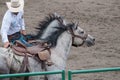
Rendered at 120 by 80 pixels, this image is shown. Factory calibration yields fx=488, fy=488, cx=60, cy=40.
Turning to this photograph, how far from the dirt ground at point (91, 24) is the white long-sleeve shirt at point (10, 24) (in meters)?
2.41

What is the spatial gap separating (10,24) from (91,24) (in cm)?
666

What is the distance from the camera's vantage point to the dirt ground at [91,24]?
12.0 m

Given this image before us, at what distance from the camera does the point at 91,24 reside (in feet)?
49.9

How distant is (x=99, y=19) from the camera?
15805 millimetres

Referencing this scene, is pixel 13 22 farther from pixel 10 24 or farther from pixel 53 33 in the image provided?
pixel 53 33

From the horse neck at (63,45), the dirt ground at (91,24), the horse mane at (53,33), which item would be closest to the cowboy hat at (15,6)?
the horse mane at (53,33)

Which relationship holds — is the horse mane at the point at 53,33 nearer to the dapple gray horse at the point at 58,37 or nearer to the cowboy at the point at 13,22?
the dapple gray horse at the point at 58,37

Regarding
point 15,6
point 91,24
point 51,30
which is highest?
point 15,6

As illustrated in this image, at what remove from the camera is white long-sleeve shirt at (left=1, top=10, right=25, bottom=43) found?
8.62 m

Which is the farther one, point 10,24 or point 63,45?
point 63,45

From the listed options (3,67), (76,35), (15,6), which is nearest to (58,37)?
(76,35)

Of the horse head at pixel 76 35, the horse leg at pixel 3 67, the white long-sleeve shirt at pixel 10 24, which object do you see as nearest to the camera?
the horse leg at pixel 3 67

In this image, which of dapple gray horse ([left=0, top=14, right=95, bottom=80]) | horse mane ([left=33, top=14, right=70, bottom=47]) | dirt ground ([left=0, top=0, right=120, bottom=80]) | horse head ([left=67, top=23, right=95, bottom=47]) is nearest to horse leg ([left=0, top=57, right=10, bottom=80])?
dapple gray horse ([left=0, top=14, right=95, bottom=80])

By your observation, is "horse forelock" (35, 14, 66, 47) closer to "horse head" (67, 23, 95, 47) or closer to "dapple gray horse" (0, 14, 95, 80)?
"dapple gray horse" (0, 14, 95, 80)
